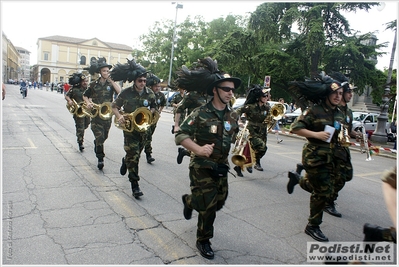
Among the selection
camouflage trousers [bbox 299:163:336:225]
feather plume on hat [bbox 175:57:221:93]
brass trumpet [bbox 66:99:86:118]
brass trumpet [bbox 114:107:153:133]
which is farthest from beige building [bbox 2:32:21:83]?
camouflage trousers [bbox 299:163:336:225]

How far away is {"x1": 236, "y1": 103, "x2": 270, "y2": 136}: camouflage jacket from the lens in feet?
25.3

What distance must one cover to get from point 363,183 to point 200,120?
563 cm

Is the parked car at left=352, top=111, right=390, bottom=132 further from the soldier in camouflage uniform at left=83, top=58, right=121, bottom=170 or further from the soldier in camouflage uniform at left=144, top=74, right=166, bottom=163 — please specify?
the soldier in camouflage uniform at left=83, top=58, right=121, bottom=170

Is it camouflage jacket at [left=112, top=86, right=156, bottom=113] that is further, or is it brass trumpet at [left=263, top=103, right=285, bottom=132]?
brass trumpet at [left=263, top=103, right=285, bottom=132]

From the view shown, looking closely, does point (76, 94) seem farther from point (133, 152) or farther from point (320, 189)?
point (320, 189)

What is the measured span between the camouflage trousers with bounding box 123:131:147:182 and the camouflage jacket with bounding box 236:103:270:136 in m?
2.84

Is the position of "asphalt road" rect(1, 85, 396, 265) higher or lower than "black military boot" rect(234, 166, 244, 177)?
lower

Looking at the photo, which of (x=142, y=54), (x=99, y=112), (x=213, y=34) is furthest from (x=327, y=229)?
(x=142, y=54)

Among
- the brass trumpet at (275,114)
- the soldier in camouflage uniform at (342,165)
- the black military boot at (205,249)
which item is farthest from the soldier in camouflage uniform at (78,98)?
the black military boot at (205,249)

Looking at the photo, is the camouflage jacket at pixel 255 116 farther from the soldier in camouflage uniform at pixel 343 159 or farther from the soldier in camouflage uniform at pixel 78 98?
the soldier in camouflage uniform at pixel 78 98

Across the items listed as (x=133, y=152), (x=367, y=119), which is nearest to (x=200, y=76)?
(x=133, y=152)

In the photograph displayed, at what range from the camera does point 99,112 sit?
739 cm

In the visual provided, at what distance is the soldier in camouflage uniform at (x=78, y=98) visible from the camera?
357 inches

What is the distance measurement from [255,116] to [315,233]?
375 cm
